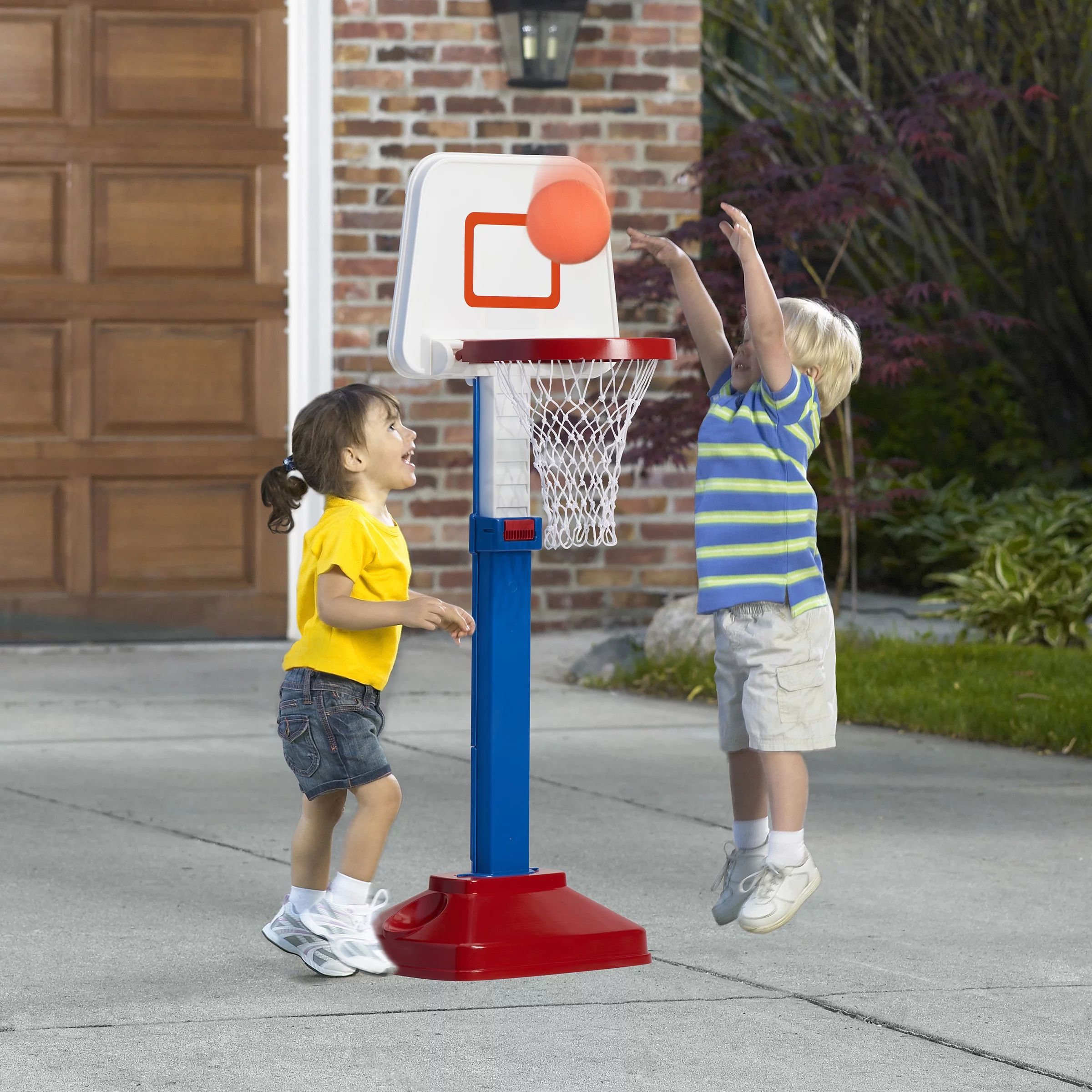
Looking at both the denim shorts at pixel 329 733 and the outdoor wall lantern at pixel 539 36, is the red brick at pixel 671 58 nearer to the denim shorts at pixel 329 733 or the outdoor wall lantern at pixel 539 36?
the outdoor wall lantern at pixel 539 36

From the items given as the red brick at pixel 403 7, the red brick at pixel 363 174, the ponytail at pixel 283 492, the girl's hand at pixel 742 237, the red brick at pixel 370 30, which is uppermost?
the red brick at pixel 403 7

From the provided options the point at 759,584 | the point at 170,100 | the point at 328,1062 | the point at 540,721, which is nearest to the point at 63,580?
the point at 170,100

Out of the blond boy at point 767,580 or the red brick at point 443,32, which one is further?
the red brick at point 443,32

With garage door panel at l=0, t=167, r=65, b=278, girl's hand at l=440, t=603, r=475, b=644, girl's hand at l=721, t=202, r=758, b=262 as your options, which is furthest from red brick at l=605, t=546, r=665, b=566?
girl's hand at l=440, t=603, r=475, b=644

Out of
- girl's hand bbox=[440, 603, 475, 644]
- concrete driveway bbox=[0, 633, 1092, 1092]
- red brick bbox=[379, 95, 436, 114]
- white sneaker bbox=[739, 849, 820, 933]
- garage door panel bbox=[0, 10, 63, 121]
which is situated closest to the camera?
concrete driveway bbox=[0, 633, 1092, 1092]

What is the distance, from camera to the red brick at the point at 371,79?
875cm

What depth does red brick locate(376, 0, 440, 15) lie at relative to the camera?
8766 millimetres

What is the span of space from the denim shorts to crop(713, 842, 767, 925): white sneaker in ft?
2.74

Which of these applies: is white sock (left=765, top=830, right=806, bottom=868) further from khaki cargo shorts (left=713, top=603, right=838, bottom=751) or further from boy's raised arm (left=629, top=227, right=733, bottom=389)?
boy's raised arm (left=629, top=227, right=733, bottom=389)

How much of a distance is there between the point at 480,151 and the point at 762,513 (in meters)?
5.17

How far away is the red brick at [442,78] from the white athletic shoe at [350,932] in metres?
5.74

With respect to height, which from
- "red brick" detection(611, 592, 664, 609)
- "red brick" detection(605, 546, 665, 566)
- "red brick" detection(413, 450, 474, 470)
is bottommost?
"red brick" detection(611, 592, 664, 609)

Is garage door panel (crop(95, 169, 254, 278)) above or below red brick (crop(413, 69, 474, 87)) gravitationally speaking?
below

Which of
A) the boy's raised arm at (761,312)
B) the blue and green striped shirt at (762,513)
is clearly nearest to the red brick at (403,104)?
the boy's raised arm at (761,312)
